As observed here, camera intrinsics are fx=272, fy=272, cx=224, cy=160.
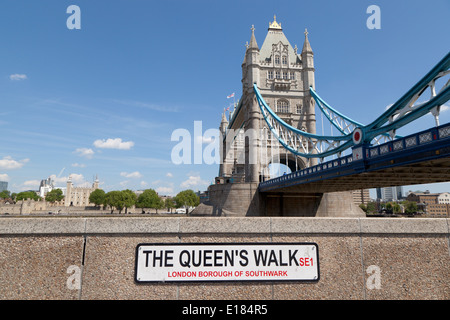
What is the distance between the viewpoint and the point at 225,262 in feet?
15.5

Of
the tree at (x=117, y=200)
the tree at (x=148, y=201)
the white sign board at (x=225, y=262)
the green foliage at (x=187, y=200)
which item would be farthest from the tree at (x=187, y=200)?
the white sign board at (x=225, y=262)

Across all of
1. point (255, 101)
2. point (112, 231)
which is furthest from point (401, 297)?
point (255, 101)

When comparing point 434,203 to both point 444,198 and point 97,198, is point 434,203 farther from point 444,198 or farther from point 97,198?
point 97,198

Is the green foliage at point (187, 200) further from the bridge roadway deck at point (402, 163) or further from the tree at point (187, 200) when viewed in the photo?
the bridge roadway deck at point (402, 163)

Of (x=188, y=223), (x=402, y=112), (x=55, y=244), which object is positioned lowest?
(x=55, y=244)

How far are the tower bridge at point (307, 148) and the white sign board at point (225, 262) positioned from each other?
11.1 m


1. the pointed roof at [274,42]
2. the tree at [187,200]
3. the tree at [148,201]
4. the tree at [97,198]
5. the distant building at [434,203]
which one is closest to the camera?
the pointed roof at [274,42]

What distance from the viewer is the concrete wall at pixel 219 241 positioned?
4.59m

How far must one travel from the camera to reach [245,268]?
468cm

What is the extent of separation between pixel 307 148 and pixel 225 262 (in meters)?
36.8
